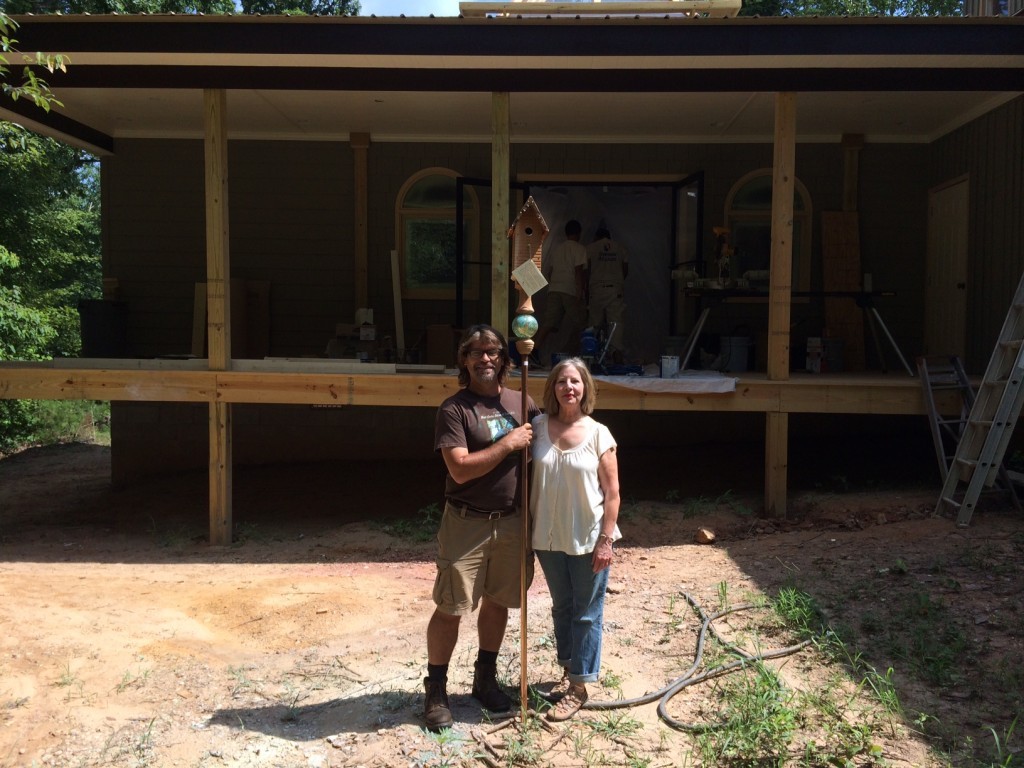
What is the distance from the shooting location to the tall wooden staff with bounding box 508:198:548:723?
3840 mm

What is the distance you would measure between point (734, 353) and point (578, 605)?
6.12m

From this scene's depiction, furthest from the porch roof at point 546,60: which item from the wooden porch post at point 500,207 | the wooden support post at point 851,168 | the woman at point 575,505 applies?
the woman at point 575,505

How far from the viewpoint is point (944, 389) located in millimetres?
7562

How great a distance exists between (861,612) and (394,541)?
403 cm

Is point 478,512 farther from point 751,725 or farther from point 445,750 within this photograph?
point 751,725

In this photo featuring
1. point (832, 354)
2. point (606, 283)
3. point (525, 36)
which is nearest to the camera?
point (525, 36)

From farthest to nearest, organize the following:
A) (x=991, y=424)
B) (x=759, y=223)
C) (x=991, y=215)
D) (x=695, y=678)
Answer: (x=759, y=223), (x=991, y=215), (x=991, y=424), (x=695, y=678)

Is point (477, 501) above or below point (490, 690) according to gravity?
above

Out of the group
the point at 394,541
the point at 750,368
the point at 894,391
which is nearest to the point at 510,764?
the point at 394,541

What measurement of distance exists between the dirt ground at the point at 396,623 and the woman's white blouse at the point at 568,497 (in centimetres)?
86

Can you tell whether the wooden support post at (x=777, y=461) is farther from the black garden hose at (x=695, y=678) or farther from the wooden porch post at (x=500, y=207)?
the black garden hose at (x=695, y=678)

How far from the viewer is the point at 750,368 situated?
393 inches

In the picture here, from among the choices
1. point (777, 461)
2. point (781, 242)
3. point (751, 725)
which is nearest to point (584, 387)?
point (751, 725)

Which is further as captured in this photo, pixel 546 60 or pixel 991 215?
pixel 991 215
